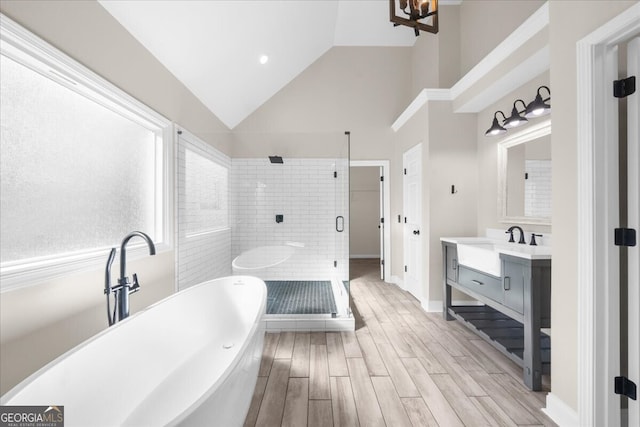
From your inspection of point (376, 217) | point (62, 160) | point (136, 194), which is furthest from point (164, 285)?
point (376, 217)

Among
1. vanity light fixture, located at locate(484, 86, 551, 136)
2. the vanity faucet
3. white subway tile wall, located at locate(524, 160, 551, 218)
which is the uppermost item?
vanity light fixture, located at locate(484, 86, 551, 136)

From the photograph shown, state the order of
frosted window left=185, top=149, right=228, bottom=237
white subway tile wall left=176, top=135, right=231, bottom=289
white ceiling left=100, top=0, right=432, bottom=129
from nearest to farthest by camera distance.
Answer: white ceiling left=100, top=0, right=432, bottom=129 < white subway tile wall left=176, top=135, right=231, bottom=289 < frosted window left=185, top=149, right=228, bottom=237

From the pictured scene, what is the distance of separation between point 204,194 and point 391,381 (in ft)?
8.61

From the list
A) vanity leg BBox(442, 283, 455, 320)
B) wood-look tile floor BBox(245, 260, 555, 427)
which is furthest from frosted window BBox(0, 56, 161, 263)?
vanity leg BBox(442, 283, 455, 320)

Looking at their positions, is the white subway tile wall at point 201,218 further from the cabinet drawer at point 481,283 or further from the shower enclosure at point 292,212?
the cabinet drawer at point 481,283

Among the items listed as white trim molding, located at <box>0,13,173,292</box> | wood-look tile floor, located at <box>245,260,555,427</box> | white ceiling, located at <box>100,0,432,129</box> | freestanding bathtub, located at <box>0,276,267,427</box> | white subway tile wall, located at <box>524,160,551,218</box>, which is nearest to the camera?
freestanding bathtub, located at <box>0,276,267,427</box>

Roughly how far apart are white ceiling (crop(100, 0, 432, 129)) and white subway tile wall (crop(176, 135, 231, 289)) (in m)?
0.65

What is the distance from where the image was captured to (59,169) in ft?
5.08

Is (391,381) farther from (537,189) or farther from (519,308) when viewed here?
(537,189)

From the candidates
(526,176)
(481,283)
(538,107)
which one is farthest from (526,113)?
(481,283)

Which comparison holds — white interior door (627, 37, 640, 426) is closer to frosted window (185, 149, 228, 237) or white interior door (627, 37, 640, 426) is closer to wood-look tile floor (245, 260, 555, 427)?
wood-look tile floor (245, 260, 555, 427)

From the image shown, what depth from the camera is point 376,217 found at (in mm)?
7328

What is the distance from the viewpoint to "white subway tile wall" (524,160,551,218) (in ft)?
8.00

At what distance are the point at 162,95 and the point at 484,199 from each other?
11.2 feet
